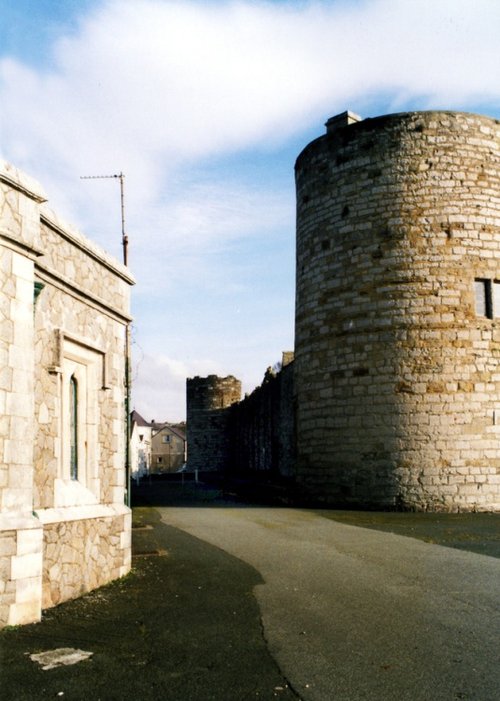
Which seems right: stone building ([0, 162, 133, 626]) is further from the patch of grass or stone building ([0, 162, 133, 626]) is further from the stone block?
the patch of grass

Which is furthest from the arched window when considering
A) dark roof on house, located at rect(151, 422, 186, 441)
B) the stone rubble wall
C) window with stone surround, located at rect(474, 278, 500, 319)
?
dark roof on house, located at rect(151, 422, 186, 441)

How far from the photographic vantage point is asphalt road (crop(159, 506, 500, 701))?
16.4ft

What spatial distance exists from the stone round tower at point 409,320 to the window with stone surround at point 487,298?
30 mm

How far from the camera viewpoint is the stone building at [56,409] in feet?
21.7

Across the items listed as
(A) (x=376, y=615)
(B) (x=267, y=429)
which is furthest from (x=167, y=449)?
(A) (x=376, y=615)

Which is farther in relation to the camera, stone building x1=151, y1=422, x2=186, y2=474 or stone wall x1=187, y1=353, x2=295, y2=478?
stone building x1=151, y1=422, x2=186, y2=474

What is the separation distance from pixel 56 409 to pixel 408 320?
1097cm

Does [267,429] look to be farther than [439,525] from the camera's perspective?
Yes

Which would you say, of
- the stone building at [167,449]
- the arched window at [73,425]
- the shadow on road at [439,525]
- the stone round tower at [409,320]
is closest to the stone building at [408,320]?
the stone round tower at [409,320]

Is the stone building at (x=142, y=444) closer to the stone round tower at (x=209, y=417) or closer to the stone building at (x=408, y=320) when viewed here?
the stone round tower at (x=209, y=417)

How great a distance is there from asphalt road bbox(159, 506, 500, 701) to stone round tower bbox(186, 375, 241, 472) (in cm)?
3771

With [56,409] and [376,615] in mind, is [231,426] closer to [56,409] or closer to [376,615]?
[56,409]


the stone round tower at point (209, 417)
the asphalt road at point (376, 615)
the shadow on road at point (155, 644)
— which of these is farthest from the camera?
the stone round tower at point (209, 417)

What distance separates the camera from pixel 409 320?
17266 mm
